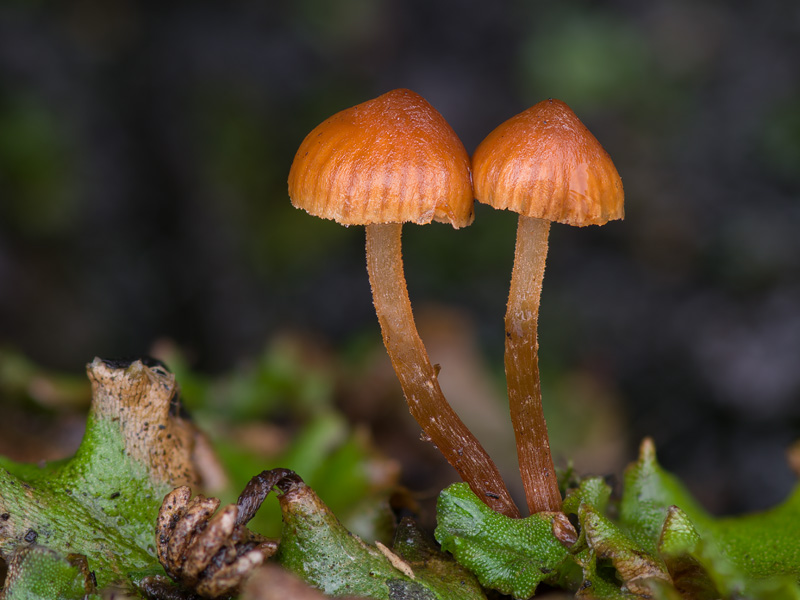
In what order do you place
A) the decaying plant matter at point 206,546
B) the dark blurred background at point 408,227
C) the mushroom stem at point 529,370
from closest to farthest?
the decaying plant matter at point 206,546 < the mushroom stem at point 529,370 < the dark blurred background at point 408,227

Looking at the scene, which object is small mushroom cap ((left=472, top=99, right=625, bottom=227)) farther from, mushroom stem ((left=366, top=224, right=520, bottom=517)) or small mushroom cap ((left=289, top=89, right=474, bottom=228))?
mushroom stem ((left=366, top=224, right=520, bottom=517))

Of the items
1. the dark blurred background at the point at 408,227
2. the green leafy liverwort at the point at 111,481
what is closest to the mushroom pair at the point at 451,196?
the green leafy liverwort at the point at 111,481

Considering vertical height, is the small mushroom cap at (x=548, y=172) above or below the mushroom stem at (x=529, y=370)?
above

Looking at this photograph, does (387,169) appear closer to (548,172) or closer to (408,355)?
(548,172)

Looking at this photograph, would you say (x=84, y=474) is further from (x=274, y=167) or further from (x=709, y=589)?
(x=274, y=167)

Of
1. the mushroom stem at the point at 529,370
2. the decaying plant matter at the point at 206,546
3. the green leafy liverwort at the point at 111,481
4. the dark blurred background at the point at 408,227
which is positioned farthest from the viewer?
the dark blurred background at the point at 408,227

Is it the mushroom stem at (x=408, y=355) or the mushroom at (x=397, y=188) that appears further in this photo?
the mushroom stem at (x=408, y=355)

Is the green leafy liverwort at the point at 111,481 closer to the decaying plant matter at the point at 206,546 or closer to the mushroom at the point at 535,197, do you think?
the decaying plant matter at the point at 206,546
